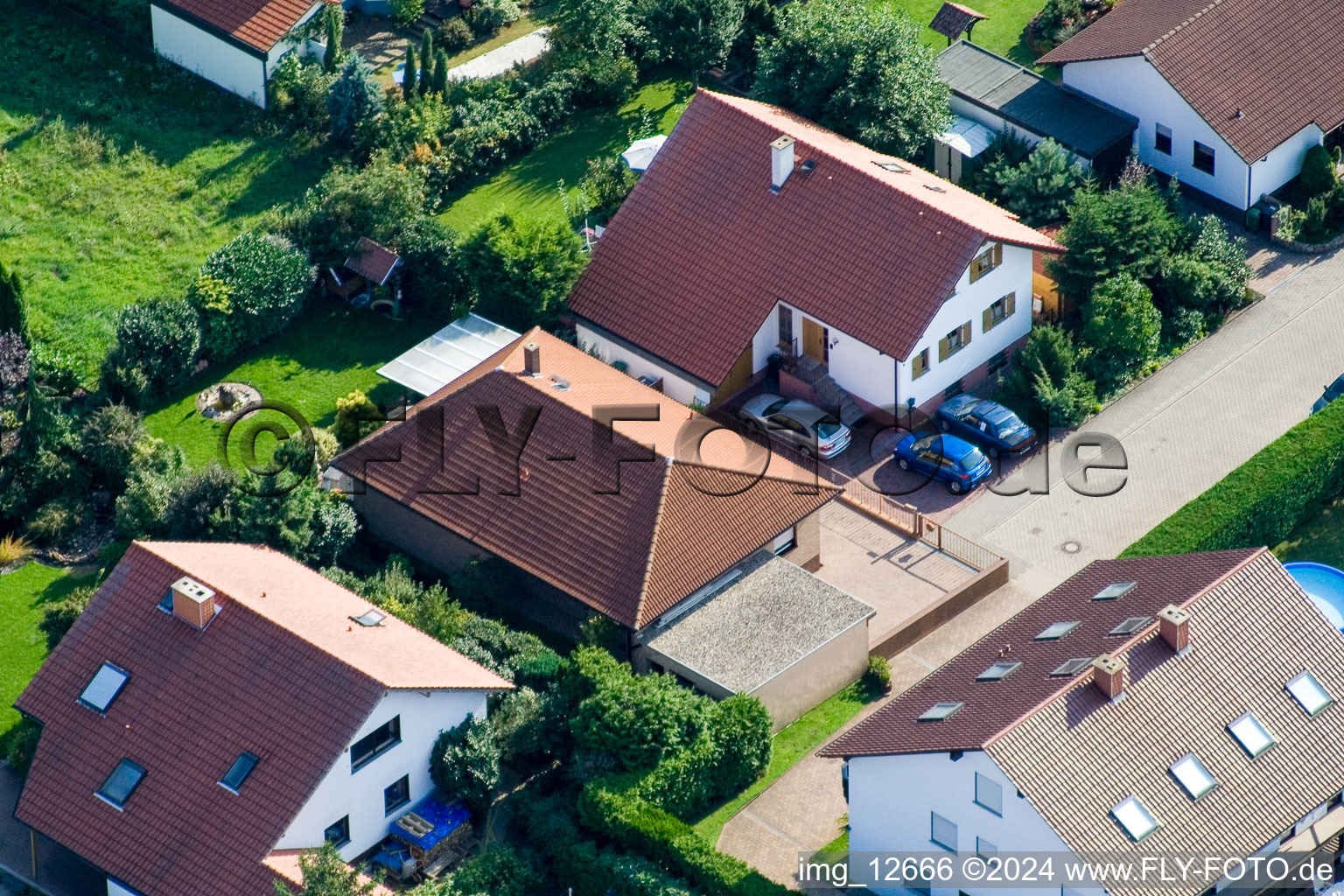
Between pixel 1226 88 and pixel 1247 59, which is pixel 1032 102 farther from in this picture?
pixel 1247 59

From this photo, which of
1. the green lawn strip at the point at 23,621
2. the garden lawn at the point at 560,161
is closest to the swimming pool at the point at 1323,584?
the garden lawn at the point at 560,161

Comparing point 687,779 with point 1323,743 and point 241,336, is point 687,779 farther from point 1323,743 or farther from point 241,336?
point 241,336

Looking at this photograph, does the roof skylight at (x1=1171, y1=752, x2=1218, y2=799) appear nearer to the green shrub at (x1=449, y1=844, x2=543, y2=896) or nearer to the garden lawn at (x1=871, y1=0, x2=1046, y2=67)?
the green shrub at (x1=449, y1=844, x2=543, y2=896)

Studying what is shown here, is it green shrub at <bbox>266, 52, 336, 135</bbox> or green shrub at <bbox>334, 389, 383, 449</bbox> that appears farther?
green shrub at <bbox>266, 52, 336, 135</bbox>

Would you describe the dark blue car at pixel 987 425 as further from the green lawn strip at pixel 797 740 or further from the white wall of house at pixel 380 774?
the white wall of house at pixel 380 774

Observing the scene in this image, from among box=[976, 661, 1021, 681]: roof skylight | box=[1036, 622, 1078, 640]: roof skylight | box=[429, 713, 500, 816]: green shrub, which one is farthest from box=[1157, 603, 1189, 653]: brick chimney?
box=[429, 713, 500, 816]: green shrub

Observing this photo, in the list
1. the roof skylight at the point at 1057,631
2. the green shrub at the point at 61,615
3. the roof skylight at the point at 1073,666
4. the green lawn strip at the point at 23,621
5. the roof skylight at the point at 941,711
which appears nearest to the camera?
the roof skylight at the point at 1073,666

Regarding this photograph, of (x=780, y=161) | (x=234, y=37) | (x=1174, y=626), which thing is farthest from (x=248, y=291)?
(x=1174, y=626)
